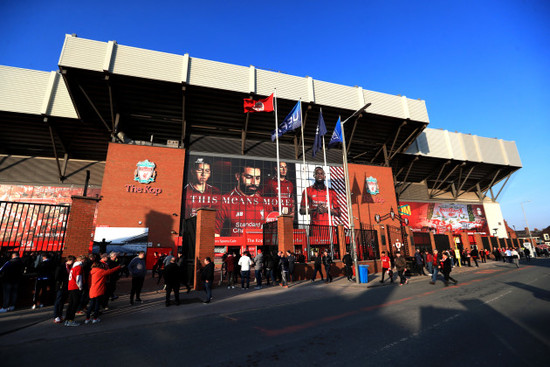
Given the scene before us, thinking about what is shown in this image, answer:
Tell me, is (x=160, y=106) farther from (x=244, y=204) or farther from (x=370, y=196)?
(x=370, y=196)

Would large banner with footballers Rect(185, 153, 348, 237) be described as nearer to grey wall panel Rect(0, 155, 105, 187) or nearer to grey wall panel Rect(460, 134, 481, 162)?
grey wall panel Rect(0, 155, 105, 187)

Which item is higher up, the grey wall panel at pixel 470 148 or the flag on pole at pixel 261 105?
the grey wall panel at pixel 470 148

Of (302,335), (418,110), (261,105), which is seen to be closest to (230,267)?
(302,335)

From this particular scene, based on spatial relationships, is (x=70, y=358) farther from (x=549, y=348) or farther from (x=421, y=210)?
(x=421, y=210)

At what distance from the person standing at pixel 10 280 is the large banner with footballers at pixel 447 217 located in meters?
44.6

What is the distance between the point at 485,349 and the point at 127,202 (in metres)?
28.5

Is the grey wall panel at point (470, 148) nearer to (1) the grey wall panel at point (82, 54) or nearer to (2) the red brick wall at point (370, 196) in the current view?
(2) the red brick wall at point (370, 196)

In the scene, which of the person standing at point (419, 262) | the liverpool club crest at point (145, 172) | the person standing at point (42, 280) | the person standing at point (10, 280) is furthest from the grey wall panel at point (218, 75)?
the person standing at point (419, 262)

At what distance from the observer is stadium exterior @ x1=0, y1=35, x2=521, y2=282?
25391 mm

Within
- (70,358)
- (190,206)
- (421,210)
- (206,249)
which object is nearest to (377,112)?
(421,210)

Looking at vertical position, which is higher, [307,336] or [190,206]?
[190,206]

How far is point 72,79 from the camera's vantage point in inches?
959

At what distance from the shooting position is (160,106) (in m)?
28.9

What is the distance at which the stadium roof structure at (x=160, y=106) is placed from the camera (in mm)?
25359
